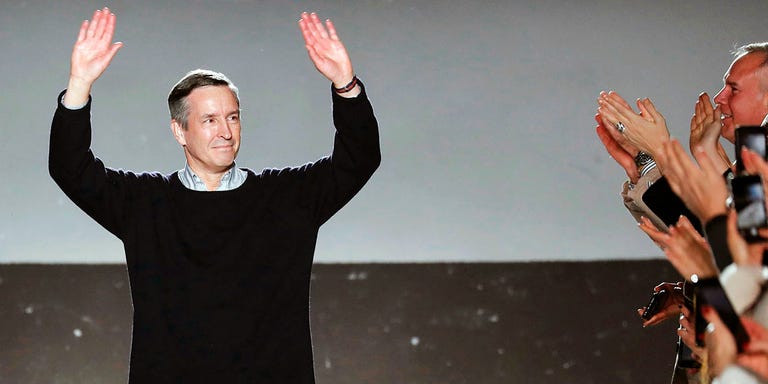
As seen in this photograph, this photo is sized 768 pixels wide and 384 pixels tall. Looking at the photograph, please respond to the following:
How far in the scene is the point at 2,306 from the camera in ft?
13.3

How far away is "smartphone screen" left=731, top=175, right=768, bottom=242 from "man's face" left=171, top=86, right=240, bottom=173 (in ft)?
4.04

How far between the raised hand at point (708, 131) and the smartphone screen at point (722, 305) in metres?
0.82

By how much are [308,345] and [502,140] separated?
2.04m

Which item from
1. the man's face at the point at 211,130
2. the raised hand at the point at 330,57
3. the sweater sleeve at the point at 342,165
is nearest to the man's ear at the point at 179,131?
the man's face at the point at 211,130

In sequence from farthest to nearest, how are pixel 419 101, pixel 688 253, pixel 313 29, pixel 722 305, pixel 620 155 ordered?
pixel 419 101, pixel 620 155, pixel 313 29, pixel 688 253, pixel 722 305

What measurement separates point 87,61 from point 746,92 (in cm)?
148

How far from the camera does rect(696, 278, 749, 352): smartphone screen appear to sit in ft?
4.53

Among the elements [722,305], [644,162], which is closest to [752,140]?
[722,305]

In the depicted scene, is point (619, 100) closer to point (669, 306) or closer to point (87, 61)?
point (669, 306)

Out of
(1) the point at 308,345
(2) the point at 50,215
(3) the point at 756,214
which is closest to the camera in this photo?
(3) the point at 756,214

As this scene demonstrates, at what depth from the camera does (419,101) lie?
4.08 metres

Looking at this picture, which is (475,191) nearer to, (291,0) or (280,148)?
(280,148)

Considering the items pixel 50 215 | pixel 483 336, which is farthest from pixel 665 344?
pixel 50 215

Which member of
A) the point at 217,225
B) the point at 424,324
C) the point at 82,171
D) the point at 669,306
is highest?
the point at 424,324
